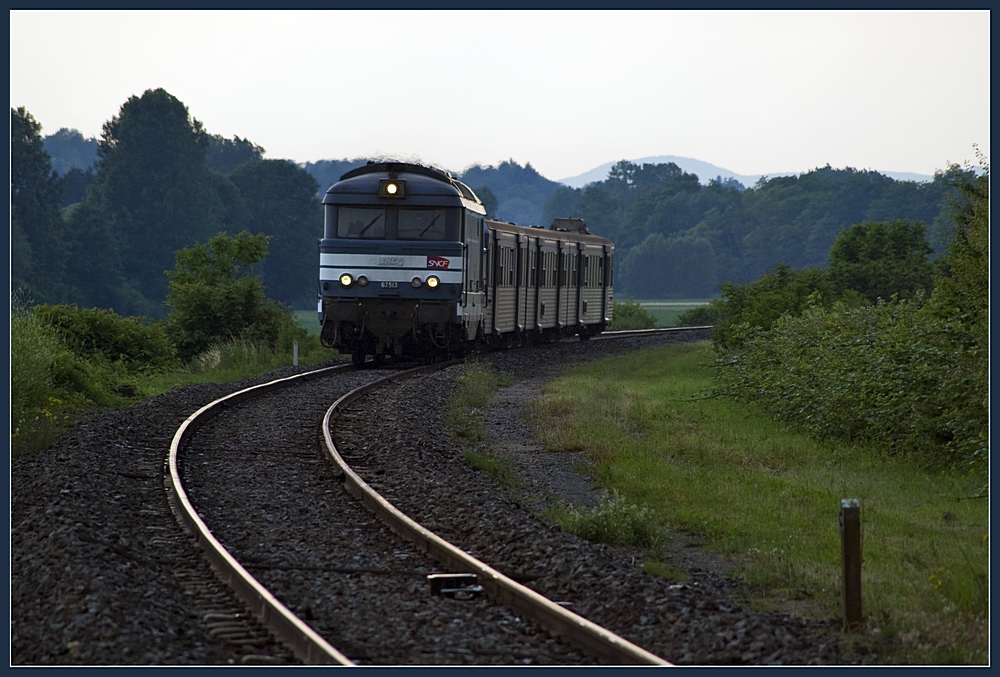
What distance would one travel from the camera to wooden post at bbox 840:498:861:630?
6.67 m

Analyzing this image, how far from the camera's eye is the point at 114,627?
624 cm

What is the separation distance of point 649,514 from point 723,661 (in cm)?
326

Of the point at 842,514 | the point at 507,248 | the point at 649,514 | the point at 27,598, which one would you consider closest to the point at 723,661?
the point at 842,514

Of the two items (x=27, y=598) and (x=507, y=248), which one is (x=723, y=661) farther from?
(x=507, y=248)

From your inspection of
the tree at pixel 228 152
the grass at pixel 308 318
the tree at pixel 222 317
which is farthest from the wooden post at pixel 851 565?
the tree at pixel 228 152

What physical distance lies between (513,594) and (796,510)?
4119 mm

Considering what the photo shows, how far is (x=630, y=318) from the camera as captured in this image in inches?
2050

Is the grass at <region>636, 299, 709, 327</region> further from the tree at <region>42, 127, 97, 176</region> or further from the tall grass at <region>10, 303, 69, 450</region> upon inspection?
the tree at <region>42, 127, 97, 176</region>

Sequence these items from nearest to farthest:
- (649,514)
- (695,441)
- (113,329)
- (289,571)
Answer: (289,571), (649,514), (695,441), (113,329)

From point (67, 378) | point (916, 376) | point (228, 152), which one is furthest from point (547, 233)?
point (228, 152)

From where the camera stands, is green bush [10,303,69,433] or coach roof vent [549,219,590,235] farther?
coach roof vent [549,219,590,235]

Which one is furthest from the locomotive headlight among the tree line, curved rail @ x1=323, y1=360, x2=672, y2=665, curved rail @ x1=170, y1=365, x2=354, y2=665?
the tree line

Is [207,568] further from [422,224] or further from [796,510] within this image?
[422,224]

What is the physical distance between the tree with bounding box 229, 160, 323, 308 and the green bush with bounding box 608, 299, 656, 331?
40870mm
